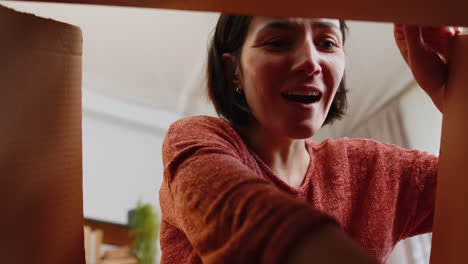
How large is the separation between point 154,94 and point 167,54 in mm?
614

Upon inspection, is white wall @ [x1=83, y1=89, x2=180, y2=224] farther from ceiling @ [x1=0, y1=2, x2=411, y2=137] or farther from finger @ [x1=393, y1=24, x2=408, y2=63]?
finger @ [x1=393, y1=24, x2=408, y2=63]

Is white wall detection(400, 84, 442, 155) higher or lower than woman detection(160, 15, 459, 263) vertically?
lower

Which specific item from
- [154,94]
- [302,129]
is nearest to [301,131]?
[302,129]

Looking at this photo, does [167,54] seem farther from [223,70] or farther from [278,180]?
[278,180]

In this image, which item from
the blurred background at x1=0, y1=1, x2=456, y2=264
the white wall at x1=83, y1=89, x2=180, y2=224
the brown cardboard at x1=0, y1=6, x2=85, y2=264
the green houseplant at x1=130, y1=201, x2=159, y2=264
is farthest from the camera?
the white wall at x1=83, y1=89, x2=180, y2=224

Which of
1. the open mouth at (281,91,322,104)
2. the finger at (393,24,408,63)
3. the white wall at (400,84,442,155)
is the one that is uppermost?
the finger at (393,24,408,63)

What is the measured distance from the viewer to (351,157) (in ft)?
2.84

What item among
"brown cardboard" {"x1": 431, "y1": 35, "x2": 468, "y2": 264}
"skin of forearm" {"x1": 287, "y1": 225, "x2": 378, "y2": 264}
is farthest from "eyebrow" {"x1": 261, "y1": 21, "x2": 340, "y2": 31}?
"skin of forearm" {"x1": 287, "y1": 225, "x2": 378, "y2": 264}

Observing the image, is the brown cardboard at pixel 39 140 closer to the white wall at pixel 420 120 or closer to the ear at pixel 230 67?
the ear at pixel 230 67

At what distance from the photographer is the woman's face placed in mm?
646

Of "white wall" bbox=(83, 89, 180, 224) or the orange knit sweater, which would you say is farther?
"white wall" bbox=(83, 89, 180, 224)

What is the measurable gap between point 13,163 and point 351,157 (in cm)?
59

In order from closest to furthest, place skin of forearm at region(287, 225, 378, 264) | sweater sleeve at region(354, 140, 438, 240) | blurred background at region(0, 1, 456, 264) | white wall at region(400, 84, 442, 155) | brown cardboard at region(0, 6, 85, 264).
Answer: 1. skin of forearm at region(287, 225, 378, 264)
2. brown cardboard at region(0, 6, 85, 264)
3. sweater sleeve at region(354, 140, 438, 240)
4. white wall at region(400, 84, 442, 155)
5. blurred background at region(0, 1, 456, 264)

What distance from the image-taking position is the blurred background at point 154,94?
253 centimetres
